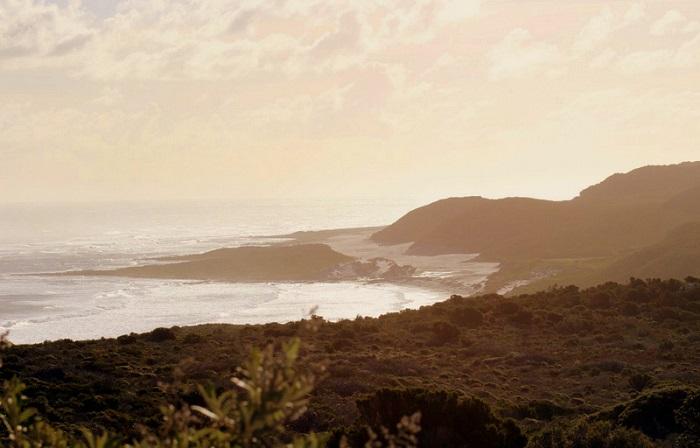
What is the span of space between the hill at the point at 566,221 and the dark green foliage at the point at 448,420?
97138 millimetres

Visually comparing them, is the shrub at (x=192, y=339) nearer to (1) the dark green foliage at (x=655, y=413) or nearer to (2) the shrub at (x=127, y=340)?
(2) the shrub at (x=127, y=340)

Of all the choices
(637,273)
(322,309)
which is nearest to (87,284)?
(322,309)

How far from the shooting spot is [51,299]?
9350cm

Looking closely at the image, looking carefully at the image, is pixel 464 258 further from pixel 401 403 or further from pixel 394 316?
pixel 401 403

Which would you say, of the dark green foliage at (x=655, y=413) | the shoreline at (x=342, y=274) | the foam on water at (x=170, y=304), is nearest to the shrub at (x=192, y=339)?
the dark green foliage at (x=655, y=413)

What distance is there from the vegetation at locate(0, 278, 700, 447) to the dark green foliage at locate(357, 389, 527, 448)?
0.10 ft

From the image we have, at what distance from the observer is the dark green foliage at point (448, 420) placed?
16.7m

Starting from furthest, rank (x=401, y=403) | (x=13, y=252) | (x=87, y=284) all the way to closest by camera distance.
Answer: (x=13, y=252)
(x=87, y=284)
(x=401, y=403)

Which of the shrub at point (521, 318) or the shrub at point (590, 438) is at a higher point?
the shrub at point (521, 318)

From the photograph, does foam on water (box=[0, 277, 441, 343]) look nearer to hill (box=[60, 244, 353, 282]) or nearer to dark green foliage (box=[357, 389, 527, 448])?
hill (box=[60, 244, 353, 282])

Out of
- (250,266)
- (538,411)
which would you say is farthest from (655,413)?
(250,266)

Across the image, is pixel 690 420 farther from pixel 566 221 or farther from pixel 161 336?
pixel 566 221

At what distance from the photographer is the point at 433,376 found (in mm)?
30922

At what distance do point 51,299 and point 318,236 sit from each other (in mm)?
103703
